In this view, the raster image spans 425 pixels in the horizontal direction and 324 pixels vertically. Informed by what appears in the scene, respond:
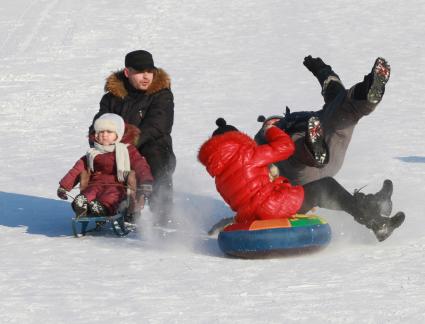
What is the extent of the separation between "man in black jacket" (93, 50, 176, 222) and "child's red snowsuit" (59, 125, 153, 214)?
0.30 metres

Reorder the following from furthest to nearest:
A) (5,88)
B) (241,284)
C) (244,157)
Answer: (5,88), (244,157), (241,284)

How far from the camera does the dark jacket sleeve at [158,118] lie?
24.4 ft

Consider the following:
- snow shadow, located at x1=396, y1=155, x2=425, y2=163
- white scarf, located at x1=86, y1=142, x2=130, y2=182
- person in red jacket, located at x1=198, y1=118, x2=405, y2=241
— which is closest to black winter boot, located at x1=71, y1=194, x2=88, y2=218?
white scarf, located at x1=86, y1=142, x2=130, y2=182

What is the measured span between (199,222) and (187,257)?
4.26 feet

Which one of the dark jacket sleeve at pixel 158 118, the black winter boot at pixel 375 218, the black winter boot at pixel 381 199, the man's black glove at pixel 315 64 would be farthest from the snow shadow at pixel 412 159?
the black winter boot at pixel 375 218

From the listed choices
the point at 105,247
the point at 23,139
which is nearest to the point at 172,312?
the point at 105,247

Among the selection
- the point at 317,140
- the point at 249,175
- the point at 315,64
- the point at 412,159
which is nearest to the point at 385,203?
the point at 317,140

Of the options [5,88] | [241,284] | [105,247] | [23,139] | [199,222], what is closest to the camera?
[241,284]

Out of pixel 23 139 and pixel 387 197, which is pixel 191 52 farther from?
pixel 387 197

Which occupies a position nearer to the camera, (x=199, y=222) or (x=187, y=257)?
(x=187, y=257)

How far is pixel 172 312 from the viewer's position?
192 inches

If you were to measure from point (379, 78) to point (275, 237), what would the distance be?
1.41 metres

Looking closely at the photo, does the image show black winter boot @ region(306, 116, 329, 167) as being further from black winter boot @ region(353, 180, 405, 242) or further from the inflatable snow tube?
the inflatable snow tube

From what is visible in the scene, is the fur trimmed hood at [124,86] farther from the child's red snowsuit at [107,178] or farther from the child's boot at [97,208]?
the child's boot at [97,208]
